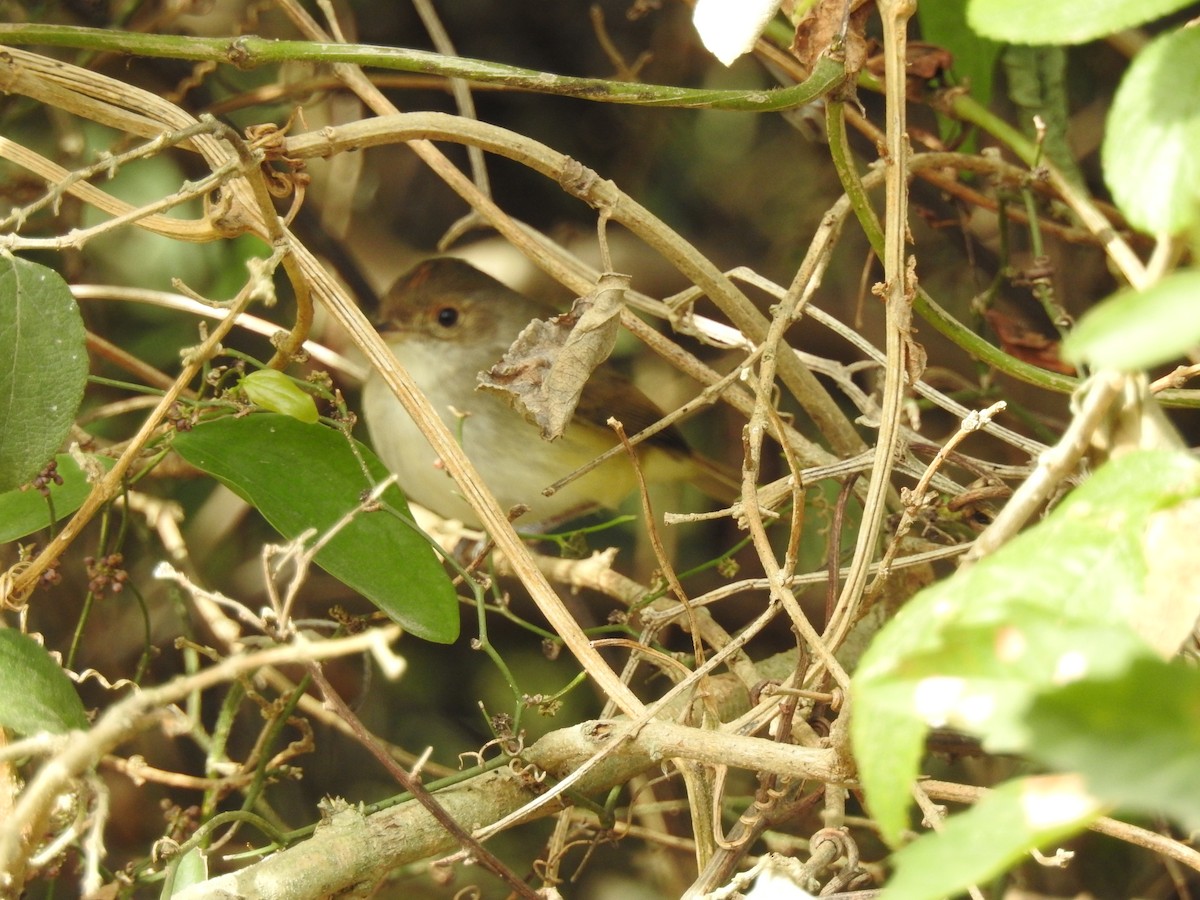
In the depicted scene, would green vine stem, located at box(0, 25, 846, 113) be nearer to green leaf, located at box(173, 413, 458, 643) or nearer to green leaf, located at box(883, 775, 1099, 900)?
green leaf, located at box(173, 413, 458, 643)

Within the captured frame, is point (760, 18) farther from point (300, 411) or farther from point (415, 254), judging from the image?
point (415, 254)

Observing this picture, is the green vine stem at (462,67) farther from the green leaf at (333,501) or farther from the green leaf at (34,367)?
the green leaf at (333,501)

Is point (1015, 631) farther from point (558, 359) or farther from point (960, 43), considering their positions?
point (960, 43)

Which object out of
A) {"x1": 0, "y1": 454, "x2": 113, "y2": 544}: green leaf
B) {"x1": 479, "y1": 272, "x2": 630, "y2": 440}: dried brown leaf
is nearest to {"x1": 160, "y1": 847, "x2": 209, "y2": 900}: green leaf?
{"x1": 0, "y1": 454, "x2": 113, "y2": 544}: green leaf

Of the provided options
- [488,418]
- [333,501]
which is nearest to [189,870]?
[333,501]

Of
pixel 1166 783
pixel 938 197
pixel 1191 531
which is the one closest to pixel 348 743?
pixel 938 197
